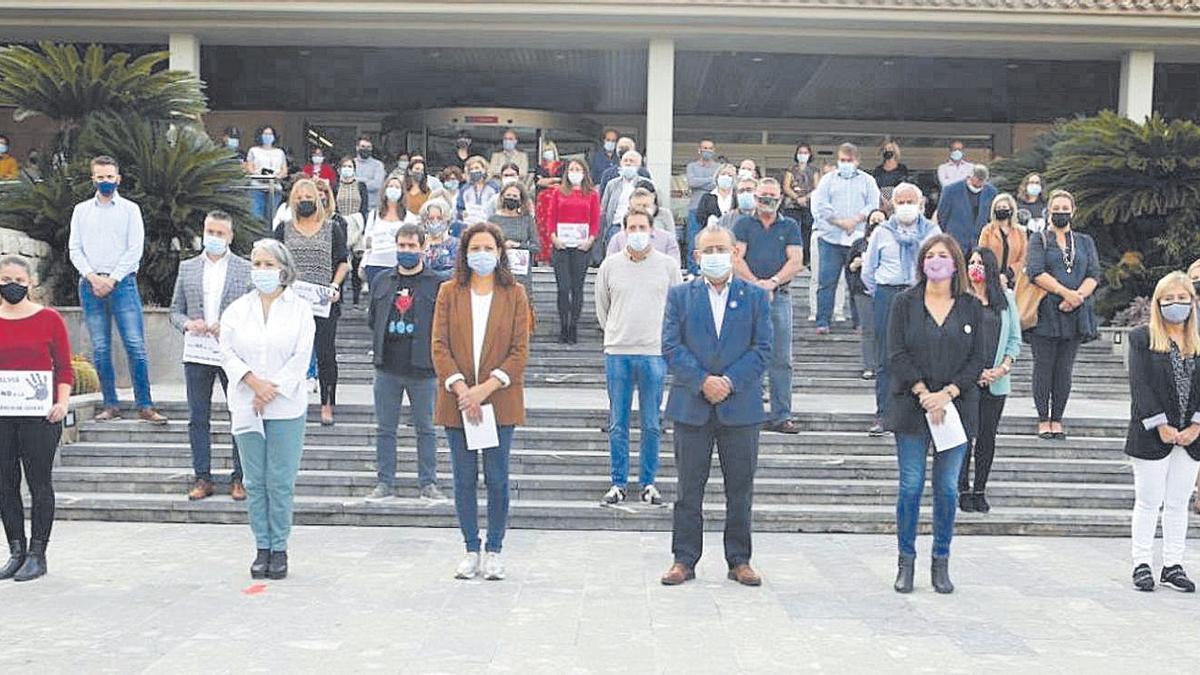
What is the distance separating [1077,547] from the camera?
8102 mm

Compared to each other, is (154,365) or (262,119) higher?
(262,119)

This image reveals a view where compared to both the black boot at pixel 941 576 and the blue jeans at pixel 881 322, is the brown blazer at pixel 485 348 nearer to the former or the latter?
the black boot at pixel 941 576

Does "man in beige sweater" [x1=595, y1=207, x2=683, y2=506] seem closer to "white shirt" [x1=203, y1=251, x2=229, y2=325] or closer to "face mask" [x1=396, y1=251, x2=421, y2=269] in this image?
"face mask" [x1=396, y1=251, x2=421, y2=269]

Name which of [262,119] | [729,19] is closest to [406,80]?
[262,119]

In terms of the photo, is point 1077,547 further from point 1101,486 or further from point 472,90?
point 472,90

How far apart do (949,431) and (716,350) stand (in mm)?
1308

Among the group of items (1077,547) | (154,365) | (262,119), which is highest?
(262,119)

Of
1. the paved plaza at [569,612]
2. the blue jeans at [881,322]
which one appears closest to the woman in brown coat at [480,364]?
the paved plaza at [569,612]

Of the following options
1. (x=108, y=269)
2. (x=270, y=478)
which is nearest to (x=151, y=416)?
(x=108, y=269)

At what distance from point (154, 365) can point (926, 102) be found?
1961 cm

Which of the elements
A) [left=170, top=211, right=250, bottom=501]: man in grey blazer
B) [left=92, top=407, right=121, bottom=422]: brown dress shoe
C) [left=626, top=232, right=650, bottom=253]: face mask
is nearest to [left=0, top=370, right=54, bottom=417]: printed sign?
[left=170, top=211, right=250, bottom=501]: man in grey blazer

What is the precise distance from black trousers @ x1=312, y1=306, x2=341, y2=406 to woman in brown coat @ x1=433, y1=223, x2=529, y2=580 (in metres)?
3.04

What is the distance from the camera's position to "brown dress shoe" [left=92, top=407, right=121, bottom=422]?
32.4 feet

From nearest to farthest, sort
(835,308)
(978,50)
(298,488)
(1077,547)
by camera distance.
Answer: (1077,547)
(298,488)
(835,308)
(978,50)
